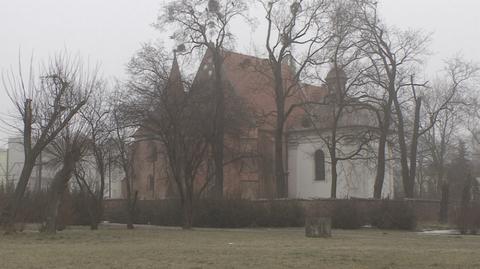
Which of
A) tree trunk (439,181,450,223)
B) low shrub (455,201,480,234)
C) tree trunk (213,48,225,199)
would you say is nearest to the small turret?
tree trunk (213,48,225,199)

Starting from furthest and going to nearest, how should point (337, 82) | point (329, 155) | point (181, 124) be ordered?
point (329, 155) < point (337, 82) < point (181, 124)

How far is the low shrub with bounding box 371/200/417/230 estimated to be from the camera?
34875 millimetres

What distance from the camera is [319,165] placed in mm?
59375

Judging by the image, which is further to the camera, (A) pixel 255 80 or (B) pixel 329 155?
(B) pixel 329 155

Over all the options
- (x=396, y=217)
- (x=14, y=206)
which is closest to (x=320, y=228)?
(x=14, y=206)

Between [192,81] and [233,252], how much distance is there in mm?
22611

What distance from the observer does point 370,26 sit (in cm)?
4366

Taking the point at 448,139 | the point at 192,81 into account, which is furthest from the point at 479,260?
the point at 448,139

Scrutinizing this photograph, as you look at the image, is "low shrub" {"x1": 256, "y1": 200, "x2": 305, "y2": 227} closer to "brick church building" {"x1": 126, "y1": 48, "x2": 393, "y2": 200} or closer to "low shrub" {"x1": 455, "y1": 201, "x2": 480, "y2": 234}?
"brick church building" {"x1": 126, "y1": 48, "x2": 393, "y2": 200}

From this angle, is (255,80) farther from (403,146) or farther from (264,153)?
(403,146)

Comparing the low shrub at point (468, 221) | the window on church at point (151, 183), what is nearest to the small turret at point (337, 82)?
the low shrub at point (468, 221)

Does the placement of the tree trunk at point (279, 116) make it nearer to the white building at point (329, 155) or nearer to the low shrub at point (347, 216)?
the white building at point (329, 155)

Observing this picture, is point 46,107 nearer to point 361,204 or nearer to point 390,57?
point 361,204

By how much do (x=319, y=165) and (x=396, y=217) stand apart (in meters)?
24.5
